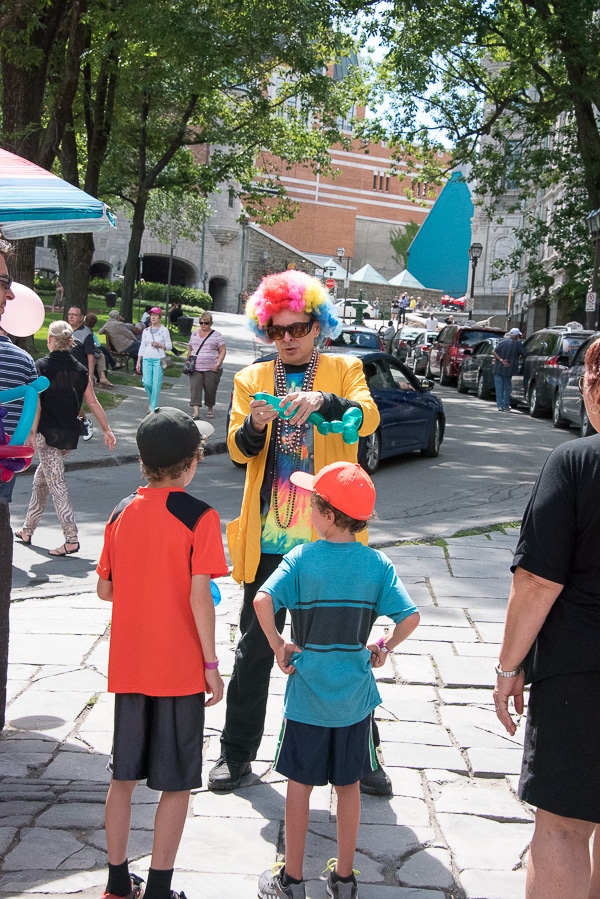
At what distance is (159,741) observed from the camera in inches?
122

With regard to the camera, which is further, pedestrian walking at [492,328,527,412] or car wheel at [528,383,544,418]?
pedestrian walking at [492,328,527,412]

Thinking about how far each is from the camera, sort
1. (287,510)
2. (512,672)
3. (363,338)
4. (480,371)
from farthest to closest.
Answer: (480,371) < (363,338) < (287,510) < (512,672)

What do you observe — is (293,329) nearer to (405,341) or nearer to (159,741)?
(159,741)

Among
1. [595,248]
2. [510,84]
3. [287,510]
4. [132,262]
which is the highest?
[510,84]

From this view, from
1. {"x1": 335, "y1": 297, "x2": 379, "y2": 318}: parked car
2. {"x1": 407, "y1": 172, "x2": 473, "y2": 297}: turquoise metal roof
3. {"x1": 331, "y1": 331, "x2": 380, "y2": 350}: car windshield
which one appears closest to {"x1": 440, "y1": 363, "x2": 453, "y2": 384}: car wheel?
{"x1": 331, "y1": 331, "x2": 380, "y2": 350}: car windshield

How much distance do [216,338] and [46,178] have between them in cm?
1309

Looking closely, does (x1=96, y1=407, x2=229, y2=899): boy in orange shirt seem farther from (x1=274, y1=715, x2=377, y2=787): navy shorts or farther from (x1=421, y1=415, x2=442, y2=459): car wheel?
(x1=421, y1=415, x2=442, y2=459): car wheel

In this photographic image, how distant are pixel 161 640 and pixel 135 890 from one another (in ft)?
2.56

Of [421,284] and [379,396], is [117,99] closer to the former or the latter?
[379,396]

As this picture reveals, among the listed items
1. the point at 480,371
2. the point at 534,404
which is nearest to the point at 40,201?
the point at 534,404

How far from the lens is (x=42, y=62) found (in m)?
16.3

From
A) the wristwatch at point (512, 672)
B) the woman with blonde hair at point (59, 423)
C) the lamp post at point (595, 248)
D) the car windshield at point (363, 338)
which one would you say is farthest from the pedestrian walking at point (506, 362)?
the wristwatch at point (512, 672)

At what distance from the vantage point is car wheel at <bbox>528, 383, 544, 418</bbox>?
69.8 ft

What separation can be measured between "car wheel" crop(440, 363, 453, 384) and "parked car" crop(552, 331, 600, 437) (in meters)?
10.1
